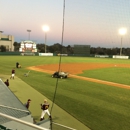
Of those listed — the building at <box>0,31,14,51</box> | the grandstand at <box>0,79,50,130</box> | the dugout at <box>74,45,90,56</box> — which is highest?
the building at <box>0,31,14,51</box>

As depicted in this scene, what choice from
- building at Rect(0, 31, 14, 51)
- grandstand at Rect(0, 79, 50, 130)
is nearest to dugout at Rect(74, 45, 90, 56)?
building at Rect(0, 31, 14, 51)

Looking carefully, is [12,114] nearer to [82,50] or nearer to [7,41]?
[82,50]

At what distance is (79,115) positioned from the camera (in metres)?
10.5

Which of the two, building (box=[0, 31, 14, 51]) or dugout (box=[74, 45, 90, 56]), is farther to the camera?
building (box=[0, 31, 14, 51])

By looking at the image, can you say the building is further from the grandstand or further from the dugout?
the grandstand

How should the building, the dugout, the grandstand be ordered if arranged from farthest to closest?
the building, the dugout, the grandstand

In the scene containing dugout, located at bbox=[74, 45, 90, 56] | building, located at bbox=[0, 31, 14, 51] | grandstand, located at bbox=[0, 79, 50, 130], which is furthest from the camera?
building, located at bbox=[0, 31, 14, 51]

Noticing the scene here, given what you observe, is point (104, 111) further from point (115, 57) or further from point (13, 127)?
point (115, 57)

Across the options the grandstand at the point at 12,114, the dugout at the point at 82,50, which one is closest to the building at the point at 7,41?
the dugout at the point at 82,50

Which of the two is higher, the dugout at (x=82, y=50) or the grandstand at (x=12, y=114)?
the dugout at (x=82, y=50)

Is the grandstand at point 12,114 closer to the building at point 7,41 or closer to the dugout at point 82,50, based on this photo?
the dugout at point 82,50

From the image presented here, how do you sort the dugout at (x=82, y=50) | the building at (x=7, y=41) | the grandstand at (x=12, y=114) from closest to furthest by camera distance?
the grandstand at (x=12, y=114), the dugout at (x=82, y=50), the building at (x=7, y=41)

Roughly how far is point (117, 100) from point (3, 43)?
90.6 m

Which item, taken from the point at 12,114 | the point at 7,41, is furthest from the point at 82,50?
the point at 12,114
